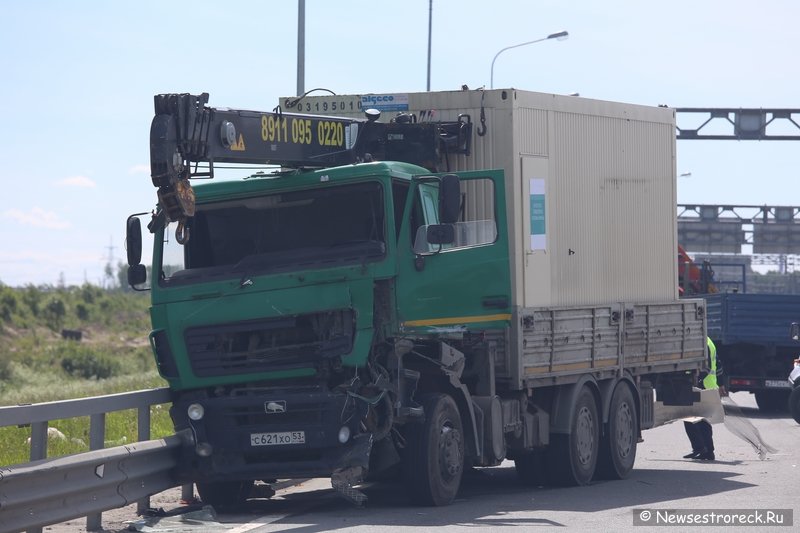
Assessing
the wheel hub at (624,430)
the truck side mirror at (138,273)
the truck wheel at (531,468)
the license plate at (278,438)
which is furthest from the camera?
the wheel hub at (624,430)

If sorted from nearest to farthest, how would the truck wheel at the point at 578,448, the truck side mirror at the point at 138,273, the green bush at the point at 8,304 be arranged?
the truck side mirror at the point at 138,273, the truck wheel at the point at 578,448, the green bush at the point at 8,304

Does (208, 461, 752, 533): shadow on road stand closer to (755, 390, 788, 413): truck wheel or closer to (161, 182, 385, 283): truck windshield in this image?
(161, 182, 385, 283): truck windshield

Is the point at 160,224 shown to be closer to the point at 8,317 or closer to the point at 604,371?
the point at 604,371

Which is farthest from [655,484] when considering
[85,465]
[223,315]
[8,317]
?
[8,317]

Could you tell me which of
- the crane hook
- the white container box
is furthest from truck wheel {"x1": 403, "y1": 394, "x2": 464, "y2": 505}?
the crane hook

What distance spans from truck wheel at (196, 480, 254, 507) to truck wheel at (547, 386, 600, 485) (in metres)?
3.59

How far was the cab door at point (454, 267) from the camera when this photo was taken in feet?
36.5

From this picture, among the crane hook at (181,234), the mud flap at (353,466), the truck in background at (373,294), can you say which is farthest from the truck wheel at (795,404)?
the crane hook at (181,234)

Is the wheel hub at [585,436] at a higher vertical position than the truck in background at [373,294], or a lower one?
lower

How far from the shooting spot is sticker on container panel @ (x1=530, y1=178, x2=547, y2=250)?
1369cm

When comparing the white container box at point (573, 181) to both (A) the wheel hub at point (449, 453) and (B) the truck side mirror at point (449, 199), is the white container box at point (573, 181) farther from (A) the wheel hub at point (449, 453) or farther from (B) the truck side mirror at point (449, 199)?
(A) the wheel hub at point (449, 453)

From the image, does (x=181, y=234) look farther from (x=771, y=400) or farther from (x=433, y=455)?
(x=771, y=400)

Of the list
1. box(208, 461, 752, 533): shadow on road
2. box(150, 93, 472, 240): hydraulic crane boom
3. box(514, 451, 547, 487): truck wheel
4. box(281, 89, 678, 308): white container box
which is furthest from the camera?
box(514, 451, 547, 487): truck wheel

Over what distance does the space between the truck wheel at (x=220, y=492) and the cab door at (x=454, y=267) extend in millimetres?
2345
